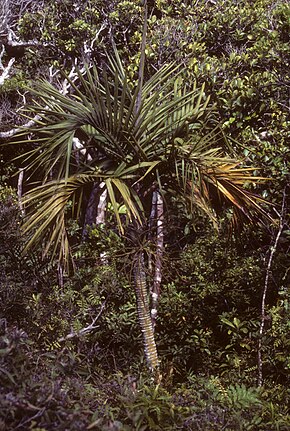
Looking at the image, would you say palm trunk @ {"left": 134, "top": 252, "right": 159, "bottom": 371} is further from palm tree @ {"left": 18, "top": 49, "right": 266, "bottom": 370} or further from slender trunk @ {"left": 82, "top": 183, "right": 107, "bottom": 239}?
slender trunk @ {"left": 82, "top": 183, "right": 107, "bottom": 239}

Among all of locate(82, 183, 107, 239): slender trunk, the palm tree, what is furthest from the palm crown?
locate(82, 183, 107, 239): slender trunk

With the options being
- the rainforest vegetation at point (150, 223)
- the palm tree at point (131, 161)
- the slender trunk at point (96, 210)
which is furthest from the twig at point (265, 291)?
the slender trunk at point (96, 210)

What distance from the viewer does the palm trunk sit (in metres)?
5.93

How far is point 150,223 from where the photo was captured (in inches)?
274

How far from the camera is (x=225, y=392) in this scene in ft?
20.6

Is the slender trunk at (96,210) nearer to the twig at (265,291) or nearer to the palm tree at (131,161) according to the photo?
the twig at (265,291)

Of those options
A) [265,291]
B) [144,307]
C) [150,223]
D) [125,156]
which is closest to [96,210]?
[150,223]

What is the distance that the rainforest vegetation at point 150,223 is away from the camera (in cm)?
486

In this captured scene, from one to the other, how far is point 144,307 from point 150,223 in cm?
126

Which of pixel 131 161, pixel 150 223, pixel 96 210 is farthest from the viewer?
pixel 96 210

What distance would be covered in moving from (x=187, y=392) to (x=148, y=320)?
84 centimetres

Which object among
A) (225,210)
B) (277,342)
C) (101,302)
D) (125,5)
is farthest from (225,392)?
(125,5)

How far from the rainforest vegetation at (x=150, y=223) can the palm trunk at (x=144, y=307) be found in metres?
0.01

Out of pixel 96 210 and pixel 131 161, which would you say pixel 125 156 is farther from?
pixel 96 210
